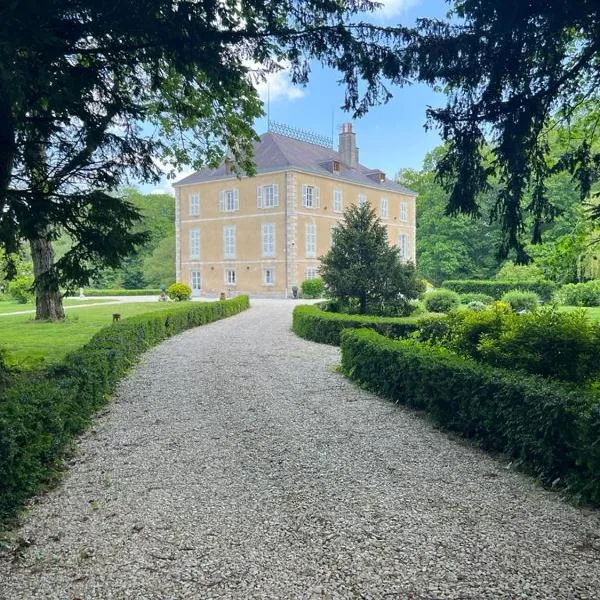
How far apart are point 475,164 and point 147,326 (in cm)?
792

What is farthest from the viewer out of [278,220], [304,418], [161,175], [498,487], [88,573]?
[278,220]

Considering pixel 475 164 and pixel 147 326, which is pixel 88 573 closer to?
pixel 475 164

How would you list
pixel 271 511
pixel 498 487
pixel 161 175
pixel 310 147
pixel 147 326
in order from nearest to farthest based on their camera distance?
pixel 271 511
pixel 498 487
pixel 161 175
pixel 147 326
pixel 310 147

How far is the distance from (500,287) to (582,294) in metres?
6.04

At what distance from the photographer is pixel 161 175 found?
286 inches

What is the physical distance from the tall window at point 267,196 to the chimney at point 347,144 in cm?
813

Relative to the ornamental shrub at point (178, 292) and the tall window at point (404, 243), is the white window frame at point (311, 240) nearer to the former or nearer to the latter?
the tall window at point (404, 243)

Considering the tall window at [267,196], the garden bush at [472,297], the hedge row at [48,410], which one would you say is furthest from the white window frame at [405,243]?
the hedge row at [48,410]

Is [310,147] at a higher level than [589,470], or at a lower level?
higher

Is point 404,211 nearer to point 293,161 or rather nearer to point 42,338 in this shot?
point 293,161

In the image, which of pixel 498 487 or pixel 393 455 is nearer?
pixel 498 487

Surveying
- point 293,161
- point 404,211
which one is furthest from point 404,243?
point 293,161

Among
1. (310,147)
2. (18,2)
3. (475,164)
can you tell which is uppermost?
(310,147)

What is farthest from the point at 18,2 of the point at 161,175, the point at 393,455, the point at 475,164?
the point at 393,455
